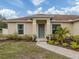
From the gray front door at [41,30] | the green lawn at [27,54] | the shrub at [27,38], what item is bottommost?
the green lawn at [27,54]

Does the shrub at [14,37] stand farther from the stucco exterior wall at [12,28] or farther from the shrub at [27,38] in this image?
the stucco exterior wall at [12,28]

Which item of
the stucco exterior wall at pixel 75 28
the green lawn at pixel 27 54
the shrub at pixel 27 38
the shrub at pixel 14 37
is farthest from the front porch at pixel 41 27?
the green lawn at pixel 27 54

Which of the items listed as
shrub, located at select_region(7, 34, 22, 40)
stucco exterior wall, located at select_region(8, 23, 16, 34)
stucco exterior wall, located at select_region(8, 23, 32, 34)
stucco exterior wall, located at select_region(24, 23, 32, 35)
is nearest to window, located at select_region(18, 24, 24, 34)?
stucco exterior wall, located at select_region(8, 23, 32, 34)

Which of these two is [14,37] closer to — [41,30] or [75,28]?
[41,30]

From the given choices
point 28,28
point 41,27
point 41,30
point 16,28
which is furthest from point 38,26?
point 16,28

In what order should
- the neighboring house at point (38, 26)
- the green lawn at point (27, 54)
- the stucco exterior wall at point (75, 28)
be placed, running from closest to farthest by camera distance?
the green lawn at point (27, 54) < the stucco exterior wall at point (75, 28) < the neighboring house at point (38, 26)

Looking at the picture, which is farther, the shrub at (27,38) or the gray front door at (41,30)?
the gray front door at (41,30)

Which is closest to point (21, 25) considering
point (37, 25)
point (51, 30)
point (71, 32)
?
point (37, 25)

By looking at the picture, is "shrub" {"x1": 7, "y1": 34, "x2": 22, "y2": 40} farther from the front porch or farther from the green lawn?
the green lawn

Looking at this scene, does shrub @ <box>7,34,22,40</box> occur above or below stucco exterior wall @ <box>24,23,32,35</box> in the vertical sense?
below

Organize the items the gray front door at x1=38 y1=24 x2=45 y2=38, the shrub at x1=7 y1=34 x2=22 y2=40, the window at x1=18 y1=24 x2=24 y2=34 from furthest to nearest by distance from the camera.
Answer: the window at x1=18 y1=24 x2=24 y2=34 < the gray front door at x1=38 y1=24 x2=45 y2=38 < the shrub at x1=7 y1=34 x2=22 y2=40

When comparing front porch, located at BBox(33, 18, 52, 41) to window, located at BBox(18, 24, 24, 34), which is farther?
window, located at BBox(18, 24, 24, 34)

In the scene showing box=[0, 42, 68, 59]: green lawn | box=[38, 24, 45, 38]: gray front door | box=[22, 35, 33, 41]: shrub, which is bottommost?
box=[0, 42, 68, 59]: green lawn

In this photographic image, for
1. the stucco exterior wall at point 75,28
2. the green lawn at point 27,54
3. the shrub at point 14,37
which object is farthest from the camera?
the shrub at point 14,37
